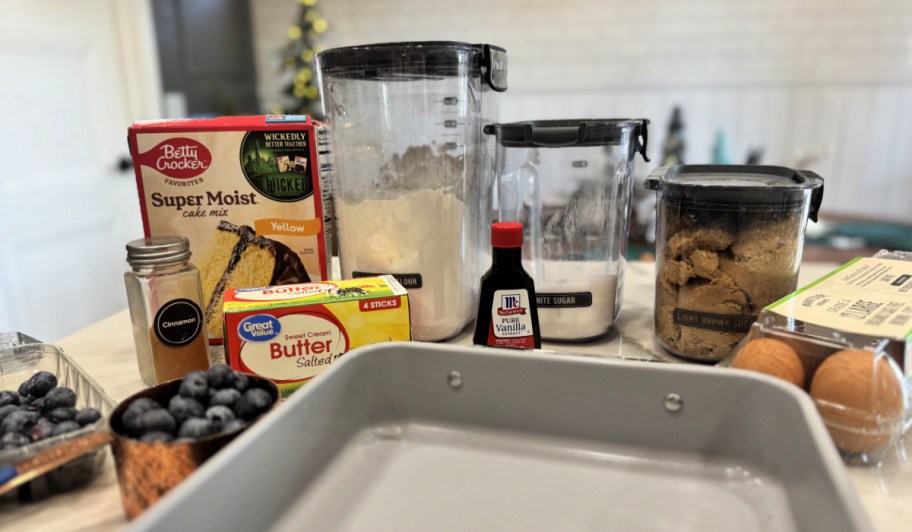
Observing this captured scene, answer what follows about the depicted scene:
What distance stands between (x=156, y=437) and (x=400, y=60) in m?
0.48

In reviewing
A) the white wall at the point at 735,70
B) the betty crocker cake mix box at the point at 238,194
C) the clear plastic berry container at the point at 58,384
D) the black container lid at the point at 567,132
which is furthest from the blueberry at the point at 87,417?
the white wall at the point at 735,70

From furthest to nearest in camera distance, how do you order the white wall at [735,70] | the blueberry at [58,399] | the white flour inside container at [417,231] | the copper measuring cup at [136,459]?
1. the white wall at [735,70]
2. the white flour inside container at [417,231]
3. the blueberry at [58,399]
4. the copper measuring cup at [136,459]

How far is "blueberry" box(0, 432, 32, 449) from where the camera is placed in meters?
0.49

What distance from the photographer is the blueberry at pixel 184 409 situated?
1.61ft

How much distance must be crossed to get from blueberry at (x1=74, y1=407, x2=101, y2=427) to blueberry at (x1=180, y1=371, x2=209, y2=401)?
3.0 inches

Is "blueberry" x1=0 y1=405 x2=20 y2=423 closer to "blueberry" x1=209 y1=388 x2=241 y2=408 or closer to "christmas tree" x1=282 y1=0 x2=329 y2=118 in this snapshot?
"blueberry" x1=209 y1=388 x2=241 y2=408

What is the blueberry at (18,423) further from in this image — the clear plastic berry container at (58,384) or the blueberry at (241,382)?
the blueberry at (241,382)

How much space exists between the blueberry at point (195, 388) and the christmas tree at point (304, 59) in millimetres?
2645

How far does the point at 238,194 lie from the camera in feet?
2.60

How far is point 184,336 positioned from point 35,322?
64.4 inches

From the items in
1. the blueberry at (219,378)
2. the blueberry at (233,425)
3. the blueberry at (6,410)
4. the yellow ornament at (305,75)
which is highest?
the yellow ornament at (305,75)

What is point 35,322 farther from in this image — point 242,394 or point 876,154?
point 876,154

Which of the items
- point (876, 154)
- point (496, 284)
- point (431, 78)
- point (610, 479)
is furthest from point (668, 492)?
point (876, 154)

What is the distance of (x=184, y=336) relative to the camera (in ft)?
2.26
